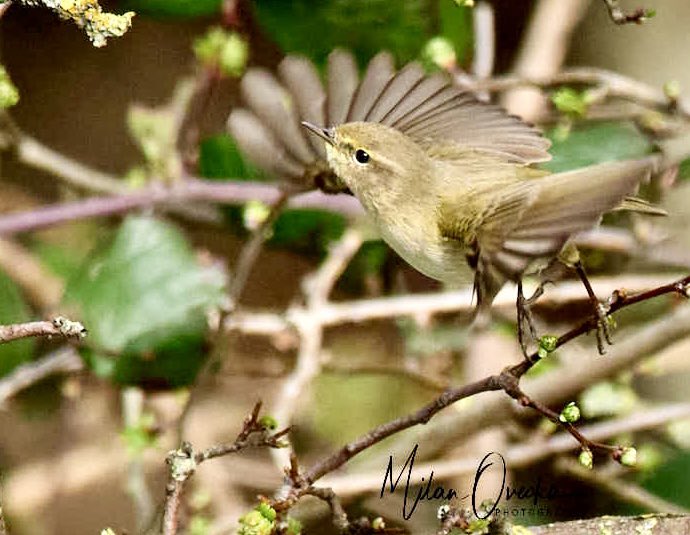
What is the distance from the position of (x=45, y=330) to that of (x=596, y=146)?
965 mm

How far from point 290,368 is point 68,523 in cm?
71

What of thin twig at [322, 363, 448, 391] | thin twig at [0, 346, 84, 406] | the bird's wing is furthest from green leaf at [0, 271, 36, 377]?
the bird's wing

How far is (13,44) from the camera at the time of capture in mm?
2303

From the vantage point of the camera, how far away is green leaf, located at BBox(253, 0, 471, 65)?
171 cm

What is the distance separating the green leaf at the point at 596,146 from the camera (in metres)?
1.53

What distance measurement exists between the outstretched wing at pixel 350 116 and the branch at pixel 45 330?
0.49 metres

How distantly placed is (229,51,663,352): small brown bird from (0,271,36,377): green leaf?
0.45 m

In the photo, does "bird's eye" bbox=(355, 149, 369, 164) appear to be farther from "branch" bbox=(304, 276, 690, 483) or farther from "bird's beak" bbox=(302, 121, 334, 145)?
"branch" bbox=(304, 276, 690, 483)

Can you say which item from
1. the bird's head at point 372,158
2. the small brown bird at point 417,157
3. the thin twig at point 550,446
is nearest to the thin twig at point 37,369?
the thin twig at point 550,446

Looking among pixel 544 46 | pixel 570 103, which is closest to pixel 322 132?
pixel 570 103

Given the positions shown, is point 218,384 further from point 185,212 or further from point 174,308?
point 174,308

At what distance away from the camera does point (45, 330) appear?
0.80 metres

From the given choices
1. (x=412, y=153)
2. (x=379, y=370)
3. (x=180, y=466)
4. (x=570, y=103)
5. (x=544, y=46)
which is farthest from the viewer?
(x=544, y=46)

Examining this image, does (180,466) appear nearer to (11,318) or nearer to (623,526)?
(623,526)
